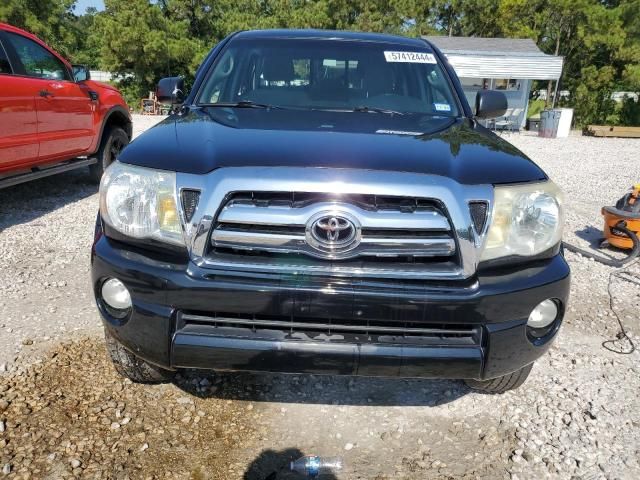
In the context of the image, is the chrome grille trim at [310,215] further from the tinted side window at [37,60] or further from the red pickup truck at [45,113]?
the tinted side window at [37,60]

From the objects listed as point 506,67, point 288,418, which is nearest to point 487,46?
point 506,67

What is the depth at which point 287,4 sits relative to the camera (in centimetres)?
3328

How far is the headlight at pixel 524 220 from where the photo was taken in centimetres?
199

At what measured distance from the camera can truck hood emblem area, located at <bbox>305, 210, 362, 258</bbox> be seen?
1887 millimetres

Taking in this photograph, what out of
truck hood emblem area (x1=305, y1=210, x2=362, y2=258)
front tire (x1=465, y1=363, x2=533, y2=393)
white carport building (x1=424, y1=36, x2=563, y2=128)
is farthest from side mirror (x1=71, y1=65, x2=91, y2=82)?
white carport building (x1=424, y1=36, x2=563, y2=128)

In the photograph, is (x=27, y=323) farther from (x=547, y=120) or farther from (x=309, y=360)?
(x=547, y=120)

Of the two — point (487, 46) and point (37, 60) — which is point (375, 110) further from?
point (487, 46)

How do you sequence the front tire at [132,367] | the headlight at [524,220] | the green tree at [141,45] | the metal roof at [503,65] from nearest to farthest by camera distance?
the headlight at [524,220], the front tire at [132,367], the metal roof at [503,65], the green tree at [141,45]

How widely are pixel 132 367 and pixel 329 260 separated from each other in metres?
1.25

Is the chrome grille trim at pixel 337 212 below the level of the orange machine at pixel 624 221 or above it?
above

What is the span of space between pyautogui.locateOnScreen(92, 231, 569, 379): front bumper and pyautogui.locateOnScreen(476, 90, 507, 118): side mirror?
1.71m

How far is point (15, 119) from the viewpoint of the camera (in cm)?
504

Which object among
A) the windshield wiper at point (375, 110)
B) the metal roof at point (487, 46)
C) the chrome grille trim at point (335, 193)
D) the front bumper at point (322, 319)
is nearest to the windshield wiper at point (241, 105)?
the windshield wiper at point (375, 110)

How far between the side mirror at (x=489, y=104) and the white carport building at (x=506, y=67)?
1672cm
